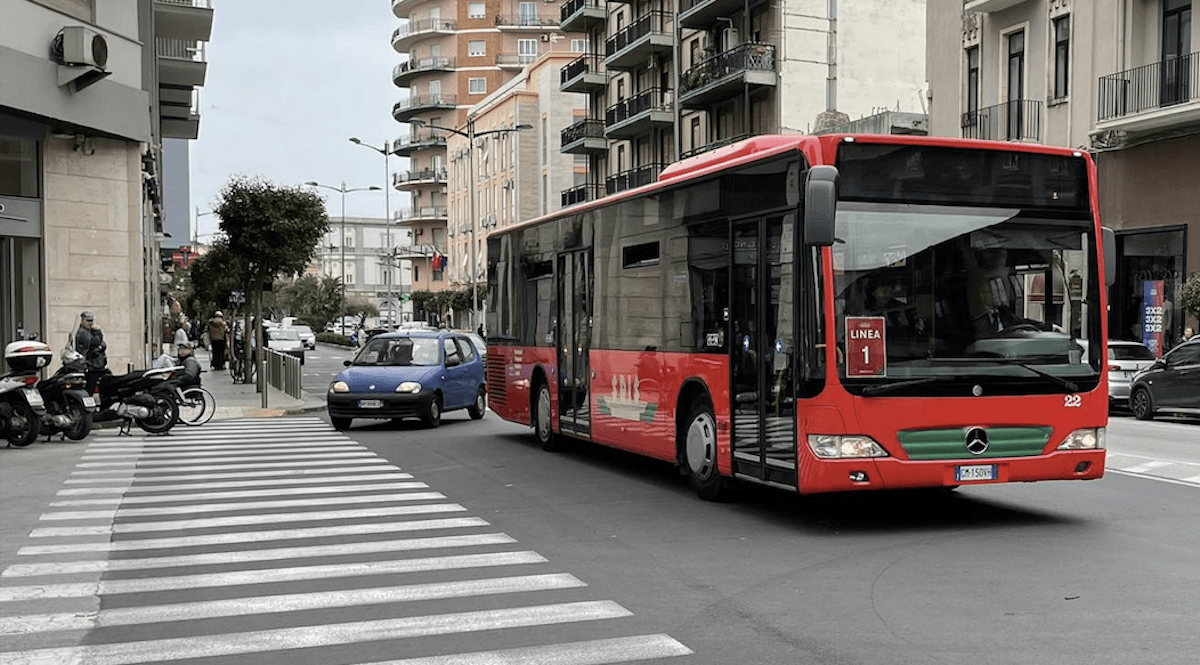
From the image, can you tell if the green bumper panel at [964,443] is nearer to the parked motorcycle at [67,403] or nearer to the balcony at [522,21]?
the parked motorcycle at [67,403]

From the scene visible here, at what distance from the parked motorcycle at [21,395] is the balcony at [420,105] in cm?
9215

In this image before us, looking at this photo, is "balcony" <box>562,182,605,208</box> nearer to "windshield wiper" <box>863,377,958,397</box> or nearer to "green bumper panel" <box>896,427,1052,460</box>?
"green bumper panel" <box>896,427,1052,460</box>

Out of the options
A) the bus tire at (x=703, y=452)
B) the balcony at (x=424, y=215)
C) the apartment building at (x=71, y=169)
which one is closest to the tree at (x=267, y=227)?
the apartment building at (x=71, y=169)

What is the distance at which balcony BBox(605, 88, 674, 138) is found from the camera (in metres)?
56.9

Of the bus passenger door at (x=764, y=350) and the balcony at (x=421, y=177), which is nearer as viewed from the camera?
the bus passenger door at (x=764, y=350)

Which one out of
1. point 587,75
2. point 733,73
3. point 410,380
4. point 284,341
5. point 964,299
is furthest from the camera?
point 587,75

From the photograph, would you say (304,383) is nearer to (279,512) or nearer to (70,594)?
(279,512)

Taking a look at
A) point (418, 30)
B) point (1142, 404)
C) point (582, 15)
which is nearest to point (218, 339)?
point (582, 15)

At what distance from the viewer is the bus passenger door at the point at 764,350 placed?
1030 centimetres

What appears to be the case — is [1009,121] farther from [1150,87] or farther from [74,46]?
[74,46]

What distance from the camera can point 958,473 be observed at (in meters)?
10.1

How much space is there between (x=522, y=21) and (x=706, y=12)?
195ft

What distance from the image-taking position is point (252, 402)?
95.7ft

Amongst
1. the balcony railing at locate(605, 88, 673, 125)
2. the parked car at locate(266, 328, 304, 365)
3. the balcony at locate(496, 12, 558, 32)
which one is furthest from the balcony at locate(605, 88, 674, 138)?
the balcony at locate(496, 12, 558, 32)
